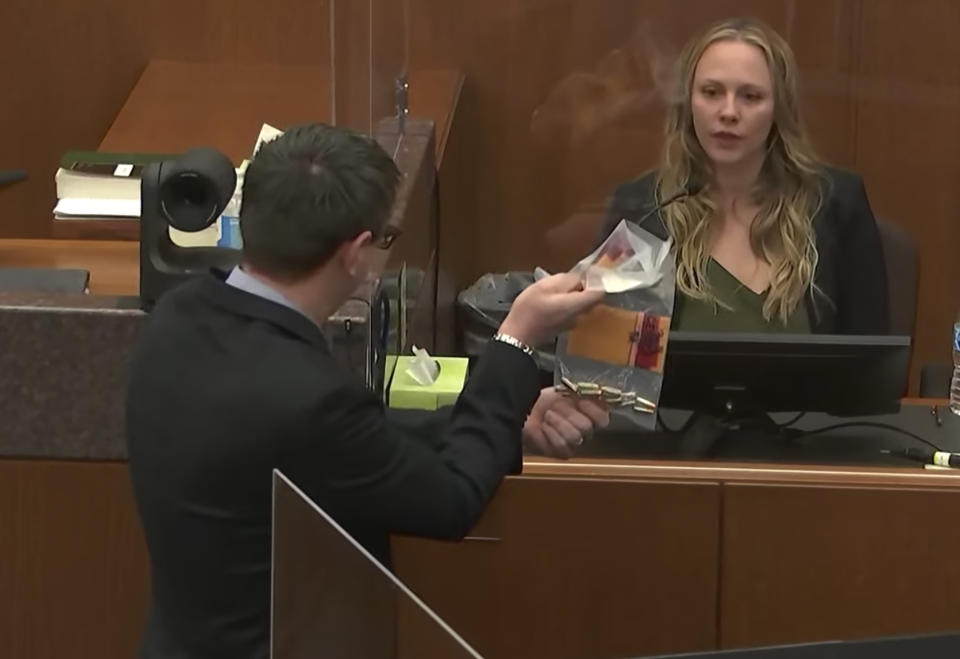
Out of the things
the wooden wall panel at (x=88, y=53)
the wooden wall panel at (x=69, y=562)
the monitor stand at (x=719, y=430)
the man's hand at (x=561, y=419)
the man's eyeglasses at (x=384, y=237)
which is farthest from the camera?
the wooden wall panel at (x=88, y=53)

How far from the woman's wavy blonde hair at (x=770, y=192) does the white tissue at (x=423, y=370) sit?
557mm

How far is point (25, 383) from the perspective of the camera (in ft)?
5.72

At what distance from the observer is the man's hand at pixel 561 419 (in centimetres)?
168

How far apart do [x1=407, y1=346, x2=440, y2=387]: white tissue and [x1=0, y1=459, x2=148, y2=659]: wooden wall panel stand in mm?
384

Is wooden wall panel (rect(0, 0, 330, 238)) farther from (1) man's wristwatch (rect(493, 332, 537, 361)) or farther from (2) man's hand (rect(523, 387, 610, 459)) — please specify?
(1) man's wristwatch (rect(493, 332, 537, 361))

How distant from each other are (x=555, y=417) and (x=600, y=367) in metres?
0.10

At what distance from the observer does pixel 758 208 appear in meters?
2.39

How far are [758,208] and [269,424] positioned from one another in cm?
132

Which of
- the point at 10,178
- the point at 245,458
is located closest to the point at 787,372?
the point at 245,458

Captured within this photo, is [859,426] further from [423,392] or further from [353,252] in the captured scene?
[353,252]

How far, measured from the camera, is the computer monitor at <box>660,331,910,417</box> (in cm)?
180

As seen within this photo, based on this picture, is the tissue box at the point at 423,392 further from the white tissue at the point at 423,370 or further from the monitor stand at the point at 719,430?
the monitor stand at the point at 719,430

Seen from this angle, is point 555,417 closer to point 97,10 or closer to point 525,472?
point 525,472

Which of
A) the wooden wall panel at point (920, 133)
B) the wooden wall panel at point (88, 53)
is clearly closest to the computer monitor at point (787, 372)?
the wooden wall panel at point (920, 133)
